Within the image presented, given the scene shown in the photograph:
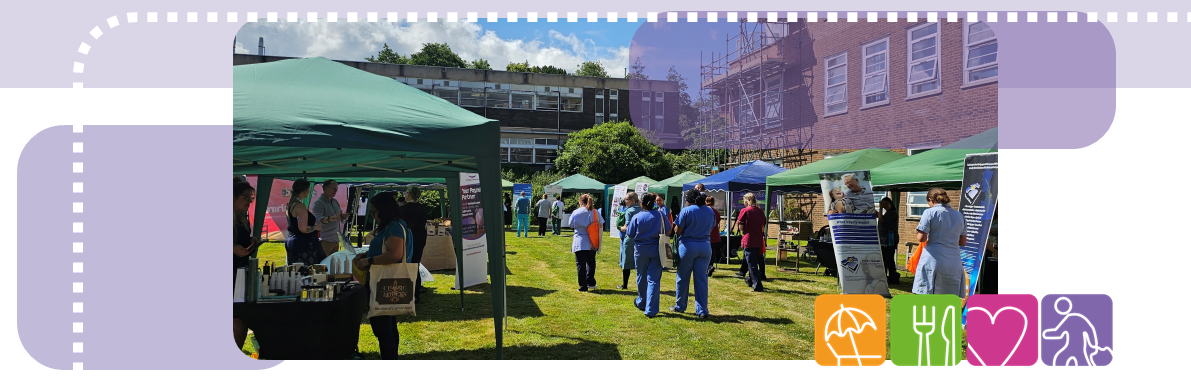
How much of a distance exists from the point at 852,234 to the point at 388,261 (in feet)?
17.2

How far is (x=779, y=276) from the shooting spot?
11680 millimetres

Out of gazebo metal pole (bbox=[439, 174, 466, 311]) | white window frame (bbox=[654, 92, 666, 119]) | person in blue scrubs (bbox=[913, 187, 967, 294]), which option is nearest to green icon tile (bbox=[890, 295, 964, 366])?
white window frame (bbox=[654, 92, 666, 119])

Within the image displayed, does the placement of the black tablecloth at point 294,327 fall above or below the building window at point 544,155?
below

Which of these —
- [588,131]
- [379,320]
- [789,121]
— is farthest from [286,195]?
[588,131]

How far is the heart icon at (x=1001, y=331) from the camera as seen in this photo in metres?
3.27

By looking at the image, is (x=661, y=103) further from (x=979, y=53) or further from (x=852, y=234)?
(x=852, y=234)

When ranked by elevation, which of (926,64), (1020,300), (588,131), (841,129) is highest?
(588,131)

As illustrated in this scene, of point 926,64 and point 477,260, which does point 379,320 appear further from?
point 477,260

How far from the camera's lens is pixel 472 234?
30.2 feet

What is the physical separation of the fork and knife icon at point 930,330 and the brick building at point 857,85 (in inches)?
32.9

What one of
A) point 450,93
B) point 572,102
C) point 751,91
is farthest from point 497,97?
point 751,91

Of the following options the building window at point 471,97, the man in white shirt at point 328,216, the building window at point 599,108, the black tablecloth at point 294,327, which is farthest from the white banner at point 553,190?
the black tablecloth at point 294,327

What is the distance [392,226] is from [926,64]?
3472 mm

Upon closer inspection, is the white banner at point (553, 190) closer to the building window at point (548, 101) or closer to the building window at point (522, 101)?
the building window at point (522, 101)
